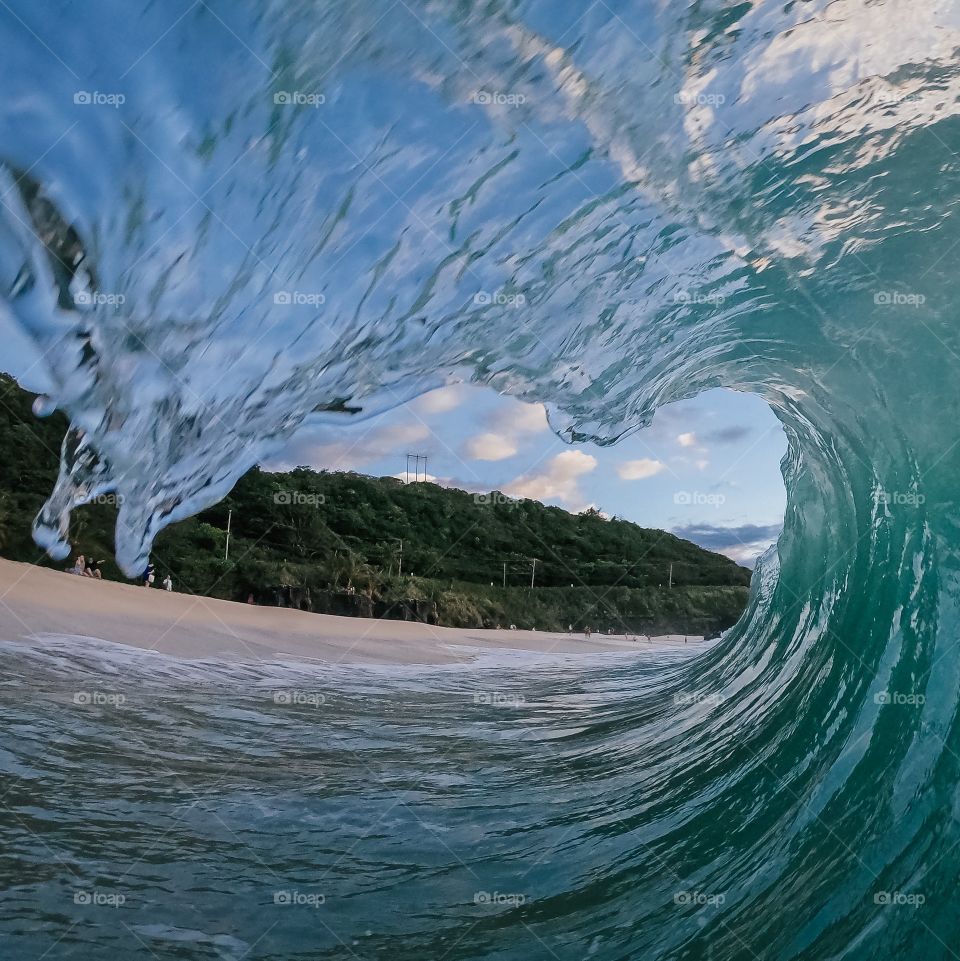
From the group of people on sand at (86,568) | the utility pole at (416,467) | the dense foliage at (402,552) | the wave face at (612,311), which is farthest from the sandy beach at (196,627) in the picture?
the utility pole at (416,467)

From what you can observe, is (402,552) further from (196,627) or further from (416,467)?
(196,627)

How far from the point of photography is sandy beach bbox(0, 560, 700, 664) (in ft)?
51.4

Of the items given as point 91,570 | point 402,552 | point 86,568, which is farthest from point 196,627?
point 402,552

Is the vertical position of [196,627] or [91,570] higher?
[91,570]

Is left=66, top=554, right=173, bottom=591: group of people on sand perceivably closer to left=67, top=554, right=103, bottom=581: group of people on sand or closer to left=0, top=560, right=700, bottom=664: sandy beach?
left=67, top=554, right=103, bottom=581: group of people on sand

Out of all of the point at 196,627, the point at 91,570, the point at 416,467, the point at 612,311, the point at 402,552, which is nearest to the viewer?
the point at 612,311

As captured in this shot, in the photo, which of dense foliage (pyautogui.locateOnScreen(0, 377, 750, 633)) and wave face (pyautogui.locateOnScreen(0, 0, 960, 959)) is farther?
dense foliage (pyautogui.locateOnScreen(0, 377, 750, 633))

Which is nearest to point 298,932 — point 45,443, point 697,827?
point 697,827

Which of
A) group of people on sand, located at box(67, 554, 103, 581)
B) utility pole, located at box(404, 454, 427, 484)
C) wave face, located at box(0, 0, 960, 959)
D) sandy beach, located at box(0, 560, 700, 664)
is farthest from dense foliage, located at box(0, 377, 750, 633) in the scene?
wave face, located at box(0, 0, 960, 959)

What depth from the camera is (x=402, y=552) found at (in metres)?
29.7

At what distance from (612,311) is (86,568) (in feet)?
57.1

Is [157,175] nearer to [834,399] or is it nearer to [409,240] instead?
[409,240]

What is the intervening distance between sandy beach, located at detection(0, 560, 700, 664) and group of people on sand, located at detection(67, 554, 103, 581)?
0.34 m

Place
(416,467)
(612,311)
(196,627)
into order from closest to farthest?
(612,311), (196,627), (416,467)
